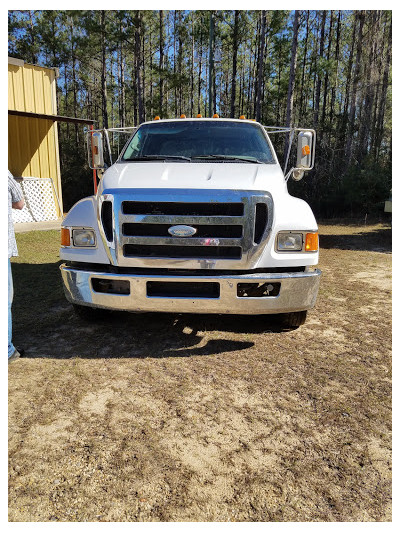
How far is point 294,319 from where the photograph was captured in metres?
4.08

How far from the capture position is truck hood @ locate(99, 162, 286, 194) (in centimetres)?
348

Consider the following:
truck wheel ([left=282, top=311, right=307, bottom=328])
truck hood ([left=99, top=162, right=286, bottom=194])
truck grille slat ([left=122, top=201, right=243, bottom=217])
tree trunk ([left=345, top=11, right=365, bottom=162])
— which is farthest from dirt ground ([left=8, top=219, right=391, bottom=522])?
tree trunk ([left=345, top=11, right=365, bottom=162])

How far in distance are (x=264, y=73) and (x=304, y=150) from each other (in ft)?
102

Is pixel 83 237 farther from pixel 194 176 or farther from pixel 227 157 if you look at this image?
pixel 227 157

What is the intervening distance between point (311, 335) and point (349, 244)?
734cm

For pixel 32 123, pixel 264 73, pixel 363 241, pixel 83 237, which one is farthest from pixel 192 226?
pixel 264 73

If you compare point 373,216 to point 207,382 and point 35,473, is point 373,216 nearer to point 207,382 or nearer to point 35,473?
point 207,382

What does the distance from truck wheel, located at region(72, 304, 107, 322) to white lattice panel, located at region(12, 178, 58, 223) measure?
8.94 m

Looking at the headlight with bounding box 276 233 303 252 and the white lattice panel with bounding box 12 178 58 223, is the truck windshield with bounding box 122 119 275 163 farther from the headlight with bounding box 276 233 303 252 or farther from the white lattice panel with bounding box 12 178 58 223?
the white lattice panel with bounding box 12 178 58 223

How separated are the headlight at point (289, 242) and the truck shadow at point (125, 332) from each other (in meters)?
1.04

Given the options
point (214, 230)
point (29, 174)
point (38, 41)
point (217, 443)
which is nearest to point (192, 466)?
point (217, 443)

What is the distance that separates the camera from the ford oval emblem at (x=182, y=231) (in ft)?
11.0

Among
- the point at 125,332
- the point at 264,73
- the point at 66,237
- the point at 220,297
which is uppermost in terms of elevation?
the point at 264,73

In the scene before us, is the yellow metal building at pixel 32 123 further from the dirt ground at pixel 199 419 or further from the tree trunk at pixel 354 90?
the tree trunk at pixel 354 90
